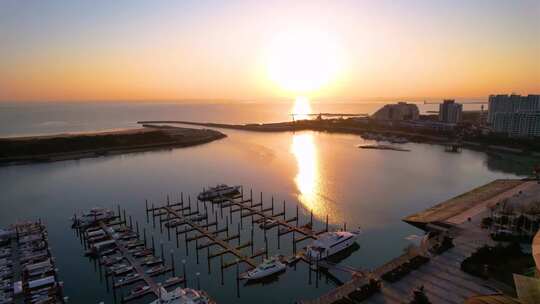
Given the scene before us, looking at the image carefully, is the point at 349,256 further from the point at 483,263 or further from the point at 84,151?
the point at 84,151

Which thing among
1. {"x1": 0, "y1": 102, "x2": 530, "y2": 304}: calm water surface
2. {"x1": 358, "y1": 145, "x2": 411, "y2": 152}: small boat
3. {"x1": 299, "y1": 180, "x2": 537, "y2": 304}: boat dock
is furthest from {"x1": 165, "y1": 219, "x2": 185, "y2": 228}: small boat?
{"x1": 358, "y1": 145, "x2": 411, "y2": 152}: small boat

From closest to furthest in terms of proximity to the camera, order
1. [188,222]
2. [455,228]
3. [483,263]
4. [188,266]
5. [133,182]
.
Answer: [483,263] < [188,266] < [455,228] < [188,222] < [133,182]

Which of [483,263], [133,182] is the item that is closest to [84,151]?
[133,182]

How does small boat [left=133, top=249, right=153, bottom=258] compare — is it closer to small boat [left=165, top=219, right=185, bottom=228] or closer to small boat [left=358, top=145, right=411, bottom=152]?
small boat [left=165, top=219, right=185, bottom=228]

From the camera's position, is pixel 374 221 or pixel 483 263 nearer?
pixel 483 263

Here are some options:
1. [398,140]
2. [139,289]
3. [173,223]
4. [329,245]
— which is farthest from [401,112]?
[139,289]

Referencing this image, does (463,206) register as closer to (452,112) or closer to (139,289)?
(139,289)
